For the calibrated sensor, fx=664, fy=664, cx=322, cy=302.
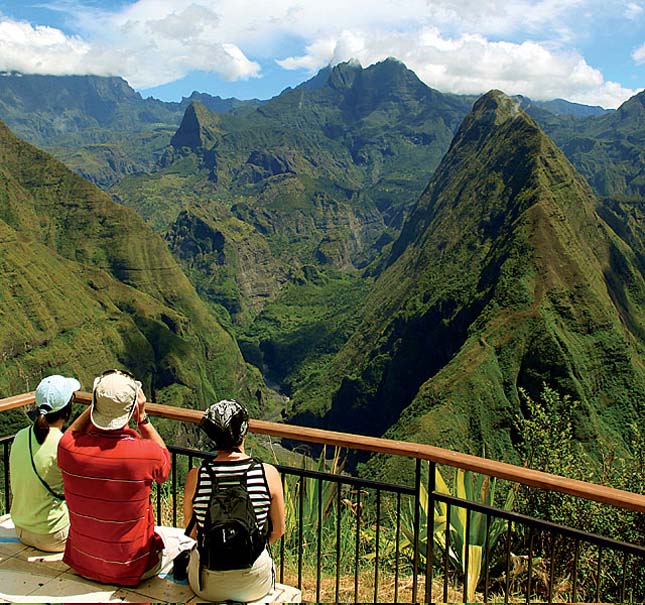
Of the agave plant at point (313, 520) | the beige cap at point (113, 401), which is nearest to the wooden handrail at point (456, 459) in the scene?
the beige cap at point (113, 401)

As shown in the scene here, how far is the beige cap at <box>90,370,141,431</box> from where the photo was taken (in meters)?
4.16

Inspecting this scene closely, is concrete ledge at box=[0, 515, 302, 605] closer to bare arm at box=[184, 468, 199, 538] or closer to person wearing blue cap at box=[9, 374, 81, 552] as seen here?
person wearing blue cap at box=[9, 374, 81, 552]

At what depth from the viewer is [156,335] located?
112 metres

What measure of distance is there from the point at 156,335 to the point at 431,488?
111 metres

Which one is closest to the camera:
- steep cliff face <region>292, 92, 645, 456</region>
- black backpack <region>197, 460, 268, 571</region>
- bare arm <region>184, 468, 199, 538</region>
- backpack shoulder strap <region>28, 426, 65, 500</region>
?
black backpack <region>197, 460, 268, 571</region>

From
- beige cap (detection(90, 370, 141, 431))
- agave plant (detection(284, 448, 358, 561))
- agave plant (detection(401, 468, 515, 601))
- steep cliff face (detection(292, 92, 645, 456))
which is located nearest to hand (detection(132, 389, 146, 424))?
beige cap (detection(90, 370, 141, 431))

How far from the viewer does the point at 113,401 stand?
418 centimetres

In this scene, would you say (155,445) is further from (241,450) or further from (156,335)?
(156,335)

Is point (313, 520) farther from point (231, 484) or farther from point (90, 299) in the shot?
point (90, 299)

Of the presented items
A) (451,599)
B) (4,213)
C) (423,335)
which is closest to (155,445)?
(451,599)

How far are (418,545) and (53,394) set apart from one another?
317cm

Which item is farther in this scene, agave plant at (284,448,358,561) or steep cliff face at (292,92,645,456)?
steep cliff face at (292,92,645,456)

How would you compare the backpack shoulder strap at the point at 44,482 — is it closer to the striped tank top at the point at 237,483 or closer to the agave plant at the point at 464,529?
the striped tank top at the point at 237,483

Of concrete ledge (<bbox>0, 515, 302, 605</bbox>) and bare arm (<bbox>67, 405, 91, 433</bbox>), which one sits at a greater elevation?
bare arm (<bbox>67, 405, 91, 433</bbox>)
